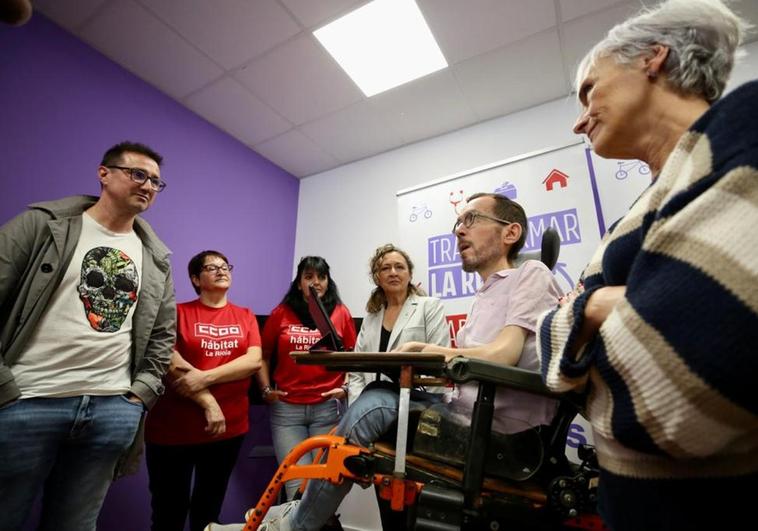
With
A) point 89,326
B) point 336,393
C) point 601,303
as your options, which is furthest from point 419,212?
point 601,303

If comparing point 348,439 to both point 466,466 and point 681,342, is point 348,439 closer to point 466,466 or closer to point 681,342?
point 466,466

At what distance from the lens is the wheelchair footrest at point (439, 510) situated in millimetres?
792

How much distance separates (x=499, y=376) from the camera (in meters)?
0.82

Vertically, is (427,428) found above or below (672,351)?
below

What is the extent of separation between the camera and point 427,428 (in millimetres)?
980

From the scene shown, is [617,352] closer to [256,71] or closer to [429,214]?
[429,214]

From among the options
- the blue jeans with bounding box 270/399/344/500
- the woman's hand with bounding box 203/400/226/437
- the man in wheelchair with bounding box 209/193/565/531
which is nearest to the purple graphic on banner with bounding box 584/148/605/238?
the man in wheelchair with bounding box 209/193/565/531

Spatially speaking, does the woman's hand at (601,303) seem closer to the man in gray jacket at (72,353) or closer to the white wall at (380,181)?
the man in gray jacket at (72,353)

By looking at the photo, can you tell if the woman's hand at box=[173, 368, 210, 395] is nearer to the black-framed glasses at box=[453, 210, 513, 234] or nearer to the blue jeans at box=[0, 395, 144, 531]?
the blue jeans at box=[0, 395, 144, 531]

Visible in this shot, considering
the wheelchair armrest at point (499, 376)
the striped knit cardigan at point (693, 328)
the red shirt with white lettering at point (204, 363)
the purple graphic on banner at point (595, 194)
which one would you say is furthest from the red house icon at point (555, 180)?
the red shirt with white lettering at point (204, 363)

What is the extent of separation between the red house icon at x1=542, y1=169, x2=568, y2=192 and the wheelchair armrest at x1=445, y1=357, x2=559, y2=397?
190cm

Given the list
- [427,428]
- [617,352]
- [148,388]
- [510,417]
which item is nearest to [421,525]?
[427,428]

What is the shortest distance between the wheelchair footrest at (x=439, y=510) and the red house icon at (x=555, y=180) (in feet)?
6.94

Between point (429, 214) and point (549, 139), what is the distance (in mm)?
1082
